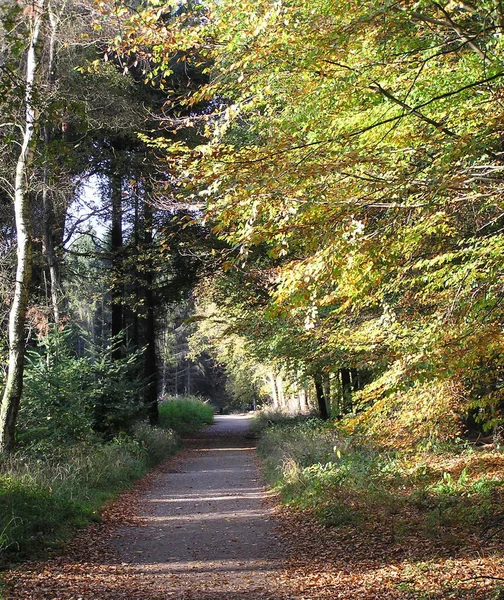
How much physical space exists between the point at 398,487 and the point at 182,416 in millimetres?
Answer: 24274

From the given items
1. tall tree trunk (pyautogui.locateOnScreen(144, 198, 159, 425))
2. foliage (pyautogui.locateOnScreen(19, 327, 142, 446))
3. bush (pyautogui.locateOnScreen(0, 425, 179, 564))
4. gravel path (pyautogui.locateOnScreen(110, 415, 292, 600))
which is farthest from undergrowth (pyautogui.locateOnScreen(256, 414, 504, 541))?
tall tree trunk (pyautogui.locateOnScreen(144, 198, 159, 425))

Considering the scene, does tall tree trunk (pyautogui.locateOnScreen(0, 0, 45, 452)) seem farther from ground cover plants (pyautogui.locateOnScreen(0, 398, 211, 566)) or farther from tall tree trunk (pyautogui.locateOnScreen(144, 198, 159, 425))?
tall tree trunk (pyautogui.locateOnScreen(144, 198, 159, 425))

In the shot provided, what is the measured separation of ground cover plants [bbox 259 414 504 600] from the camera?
6.03 metres

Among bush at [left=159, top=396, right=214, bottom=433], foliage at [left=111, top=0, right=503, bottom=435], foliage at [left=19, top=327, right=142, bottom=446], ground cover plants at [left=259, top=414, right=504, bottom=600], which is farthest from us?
bush at [left=159, top=396, right=214, bottom=433]

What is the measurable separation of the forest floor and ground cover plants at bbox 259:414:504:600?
0.03m

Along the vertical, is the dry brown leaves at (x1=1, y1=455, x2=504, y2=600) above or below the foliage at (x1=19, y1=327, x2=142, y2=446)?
below

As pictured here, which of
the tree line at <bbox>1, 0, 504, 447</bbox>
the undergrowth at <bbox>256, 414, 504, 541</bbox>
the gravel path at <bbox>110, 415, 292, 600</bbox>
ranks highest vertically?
the tree line at <bbox>1, 0, 504, 447</bbox>

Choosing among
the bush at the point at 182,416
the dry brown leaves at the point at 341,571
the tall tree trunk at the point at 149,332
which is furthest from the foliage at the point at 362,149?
the bush at the point at 182,416

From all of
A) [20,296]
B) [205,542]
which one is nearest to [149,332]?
[20,296]

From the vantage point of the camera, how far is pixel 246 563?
708 cm

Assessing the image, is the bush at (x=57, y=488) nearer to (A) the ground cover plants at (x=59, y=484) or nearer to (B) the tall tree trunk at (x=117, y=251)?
(A) the ground cover plants at (x=59, y=484)

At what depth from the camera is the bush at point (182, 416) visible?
28837mm

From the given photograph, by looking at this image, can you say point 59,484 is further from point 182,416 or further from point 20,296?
point 182,416

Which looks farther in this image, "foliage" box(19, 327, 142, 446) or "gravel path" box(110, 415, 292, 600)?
"foliage" box(19, 327, 142, 446)
